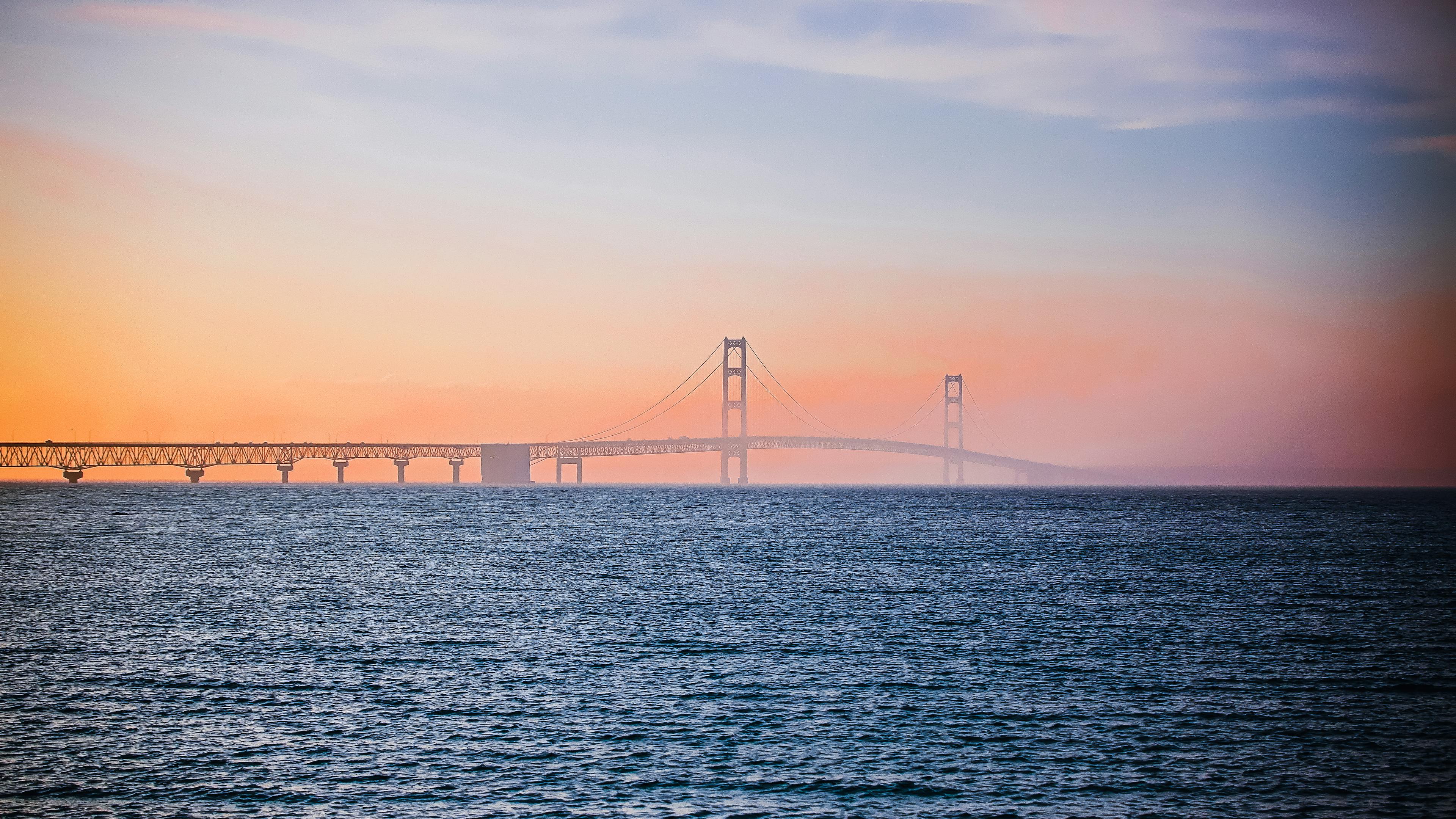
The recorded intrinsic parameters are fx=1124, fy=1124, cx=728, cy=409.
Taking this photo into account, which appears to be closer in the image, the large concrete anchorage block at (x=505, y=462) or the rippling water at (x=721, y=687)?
the rippling water at (x=721, y=687)

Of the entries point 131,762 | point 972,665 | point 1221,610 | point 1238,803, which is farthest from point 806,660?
point 1221,610

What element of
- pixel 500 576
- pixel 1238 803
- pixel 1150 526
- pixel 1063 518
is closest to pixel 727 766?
pixel 1238 803

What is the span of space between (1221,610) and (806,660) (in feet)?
57.5

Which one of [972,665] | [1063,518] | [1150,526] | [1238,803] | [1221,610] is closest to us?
[1238,803]

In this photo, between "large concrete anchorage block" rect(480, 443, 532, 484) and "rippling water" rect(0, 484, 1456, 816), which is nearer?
"rippling water" rect(0, 484, 1456, 816)

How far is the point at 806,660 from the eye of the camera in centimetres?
2655

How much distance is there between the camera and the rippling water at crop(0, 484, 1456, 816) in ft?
53.6

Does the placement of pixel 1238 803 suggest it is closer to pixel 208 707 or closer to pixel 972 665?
pixel 972 665

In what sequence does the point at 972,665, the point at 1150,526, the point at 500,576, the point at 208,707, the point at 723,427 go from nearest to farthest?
1. the point at 208,707
2. the point at 972,665
3. the point at 500,576
4. the point at 1150,526
5. the point at 723,427

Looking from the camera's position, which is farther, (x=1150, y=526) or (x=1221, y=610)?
(x=1150, y=526)

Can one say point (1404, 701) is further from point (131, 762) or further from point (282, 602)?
point (282, 602)

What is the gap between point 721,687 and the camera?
23312 mm

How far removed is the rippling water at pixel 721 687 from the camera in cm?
1634

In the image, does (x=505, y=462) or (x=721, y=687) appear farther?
(x=505, y=462)
